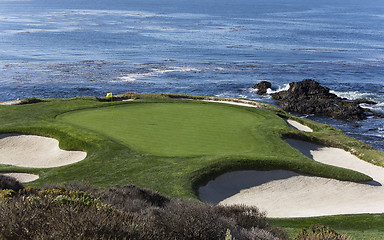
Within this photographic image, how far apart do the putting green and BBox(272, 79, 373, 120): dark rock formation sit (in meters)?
15.9

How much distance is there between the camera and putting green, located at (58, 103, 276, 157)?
2283 cm

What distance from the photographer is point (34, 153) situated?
23.6 metres

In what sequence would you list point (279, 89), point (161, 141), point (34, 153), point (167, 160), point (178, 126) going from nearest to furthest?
point (167, 160) < point (161, 141) < point (34, 153) < point (178, 126) < point (279, 89)

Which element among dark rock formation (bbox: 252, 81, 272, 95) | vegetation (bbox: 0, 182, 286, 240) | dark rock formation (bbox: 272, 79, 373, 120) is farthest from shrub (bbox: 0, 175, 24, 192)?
dark rock formation (bbox: 252, 81, 272, 95)

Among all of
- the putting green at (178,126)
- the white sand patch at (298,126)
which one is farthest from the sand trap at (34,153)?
the white sand patch at (298,126)

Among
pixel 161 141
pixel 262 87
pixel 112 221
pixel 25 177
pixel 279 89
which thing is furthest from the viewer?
pixel 279 89

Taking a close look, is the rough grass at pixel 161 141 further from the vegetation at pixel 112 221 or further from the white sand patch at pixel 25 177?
the vegetation at pixel 112 221

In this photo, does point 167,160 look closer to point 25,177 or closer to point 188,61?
point 25,177

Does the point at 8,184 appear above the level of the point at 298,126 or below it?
above

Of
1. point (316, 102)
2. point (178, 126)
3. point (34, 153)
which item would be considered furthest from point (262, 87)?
point (34, 153)

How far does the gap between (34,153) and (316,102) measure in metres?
32.3

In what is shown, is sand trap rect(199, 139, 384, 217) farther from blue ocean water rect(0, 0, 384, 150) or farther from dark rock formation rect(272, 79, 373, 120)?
dark rock formation rect(272, 79, 373, 120)

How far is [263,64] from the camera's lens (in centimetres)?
7431

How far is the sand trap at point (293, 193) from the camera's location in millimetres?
18141
